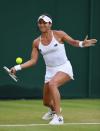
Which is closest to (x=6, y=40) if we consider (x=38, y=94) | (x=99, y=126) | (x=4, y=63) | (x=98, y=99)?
(x=4, y=63)

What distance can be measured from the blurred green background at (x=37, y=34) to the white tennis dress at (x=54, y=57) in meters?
3.95

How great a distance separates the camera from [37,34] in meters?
13.1

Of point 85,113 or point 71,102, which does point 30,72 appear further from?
point 85,113

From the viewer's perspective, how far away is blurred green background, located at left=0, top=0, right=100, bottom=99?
13.0 metres

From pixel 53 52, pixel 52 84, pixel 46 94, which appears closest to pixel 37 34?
pixel 46 94

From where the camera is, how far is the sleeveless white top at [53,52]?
29.5 feet

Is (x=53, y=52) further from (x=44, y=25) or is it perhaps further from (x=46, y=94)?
(x=46, y=94)

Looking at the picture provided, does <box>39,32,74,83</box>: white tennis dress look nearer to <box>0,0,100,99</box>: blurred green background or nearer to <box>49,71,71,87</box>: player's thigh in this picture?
<box>49,71,71,87</box>: player's thigh

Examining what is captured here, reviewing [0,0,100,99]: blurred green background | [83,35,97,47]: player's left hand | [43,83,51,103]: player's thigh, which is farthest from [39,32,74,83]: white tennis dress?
[0,0,100,99]: blurred green background

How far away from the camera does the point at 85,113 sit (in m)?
10.3

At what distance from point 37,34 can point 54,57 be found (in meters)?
4.12

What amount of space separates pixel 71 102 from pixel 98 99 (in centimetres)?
101

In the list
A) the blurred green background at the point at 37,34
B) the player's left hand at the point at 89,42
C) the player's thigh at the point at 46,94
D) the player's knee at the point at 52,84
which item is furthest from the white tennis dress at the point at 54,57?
the blurred green background at the point at 37,34

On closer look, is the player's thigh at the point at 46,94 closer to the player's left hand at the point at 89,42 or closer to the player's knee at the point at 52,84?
the player's knee at the point at 52,84
